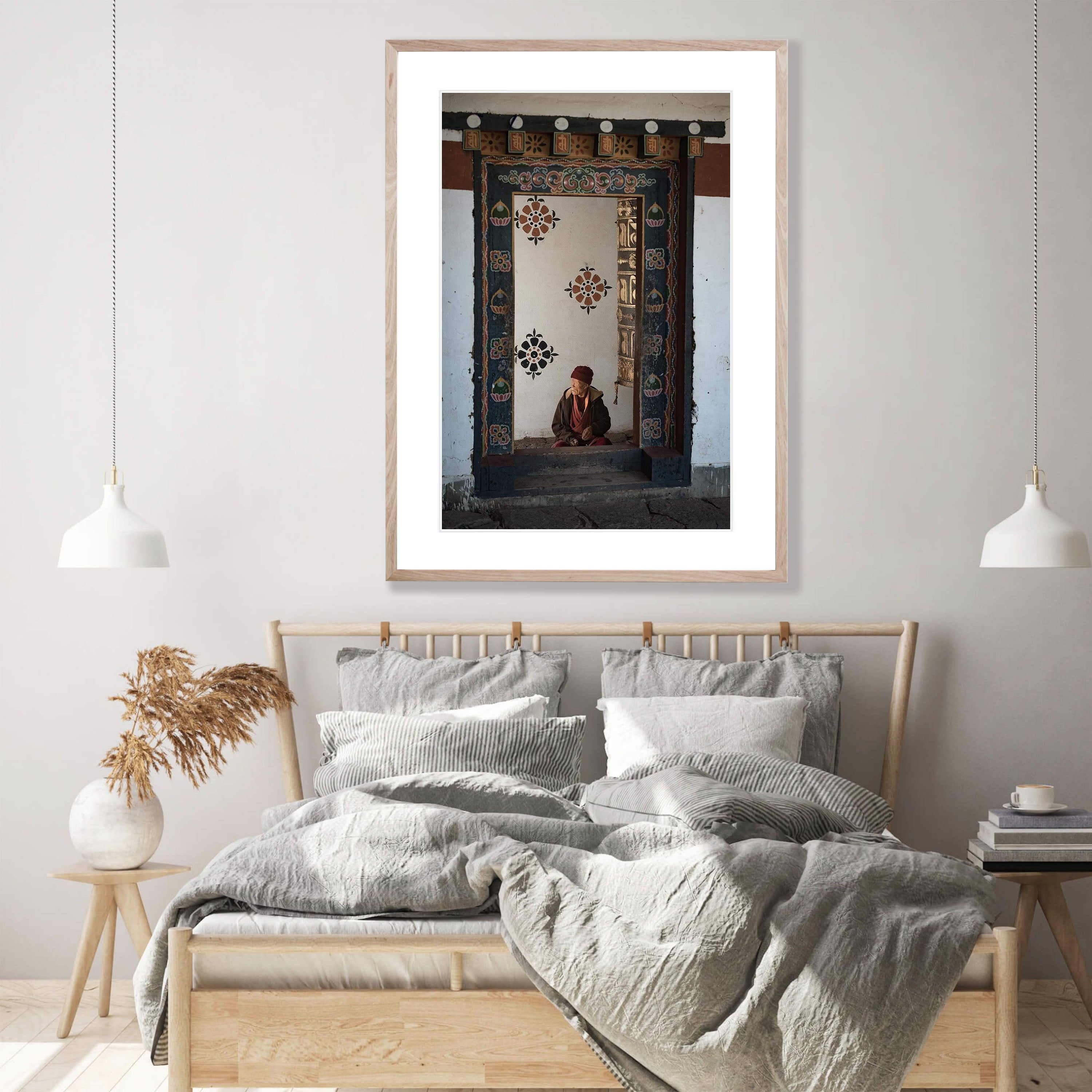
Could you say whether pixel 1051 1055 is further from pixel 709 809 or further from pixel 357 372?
pixel 357 372

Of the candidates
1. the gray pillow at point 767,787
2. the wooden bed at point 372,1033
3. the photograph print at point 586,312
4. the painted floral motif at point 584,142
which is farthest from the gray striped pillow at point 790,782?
the painted floral motif at point 584,142

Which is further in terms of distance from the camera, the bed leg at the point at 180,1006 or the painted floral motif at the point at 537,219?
the painted floral motif at the point at 537,219

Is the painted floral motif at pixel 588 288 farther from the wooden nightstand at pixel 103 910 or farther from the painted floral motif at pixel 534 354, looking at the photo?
the wooden nightstand at pixel 103 910

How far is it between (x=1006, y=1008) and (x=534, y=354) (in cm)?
203

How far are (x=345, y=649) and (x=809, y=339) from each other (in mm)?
1554

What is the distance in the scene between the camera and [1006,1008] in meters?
1.84

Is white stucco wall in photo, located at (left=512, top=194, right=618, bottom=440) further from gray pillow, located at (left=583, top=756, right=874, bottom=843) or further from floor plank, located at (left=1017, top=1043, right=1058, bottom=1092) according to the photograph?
floor plank, located at (left=1017, top=1043, right=1058, bottom=1092)

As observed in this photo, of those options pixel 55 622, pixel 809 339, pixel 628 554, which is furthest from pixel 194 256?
pixel 809 339

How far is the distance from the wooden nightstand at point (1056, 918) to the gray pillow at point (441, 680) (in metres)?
1.22

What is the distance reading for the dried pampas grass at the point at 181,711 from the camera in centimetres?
273

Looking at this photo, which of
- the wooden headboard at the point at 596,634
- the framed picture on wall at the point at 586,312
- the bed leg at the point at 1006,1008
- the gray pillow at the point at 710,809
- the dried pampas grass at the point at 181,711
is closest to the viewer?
the bed leg at the point at 1006,1008

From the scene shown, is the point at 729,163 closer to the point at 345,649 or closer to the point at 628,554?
the point at 628,554

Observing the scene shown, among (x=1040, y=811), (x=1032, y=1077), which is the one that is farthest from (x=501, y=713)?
(x=1032, y=1077)

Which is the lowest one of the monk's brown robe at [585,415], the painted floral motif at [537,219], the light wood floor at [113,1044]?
the light wood floor at [113,1044]
